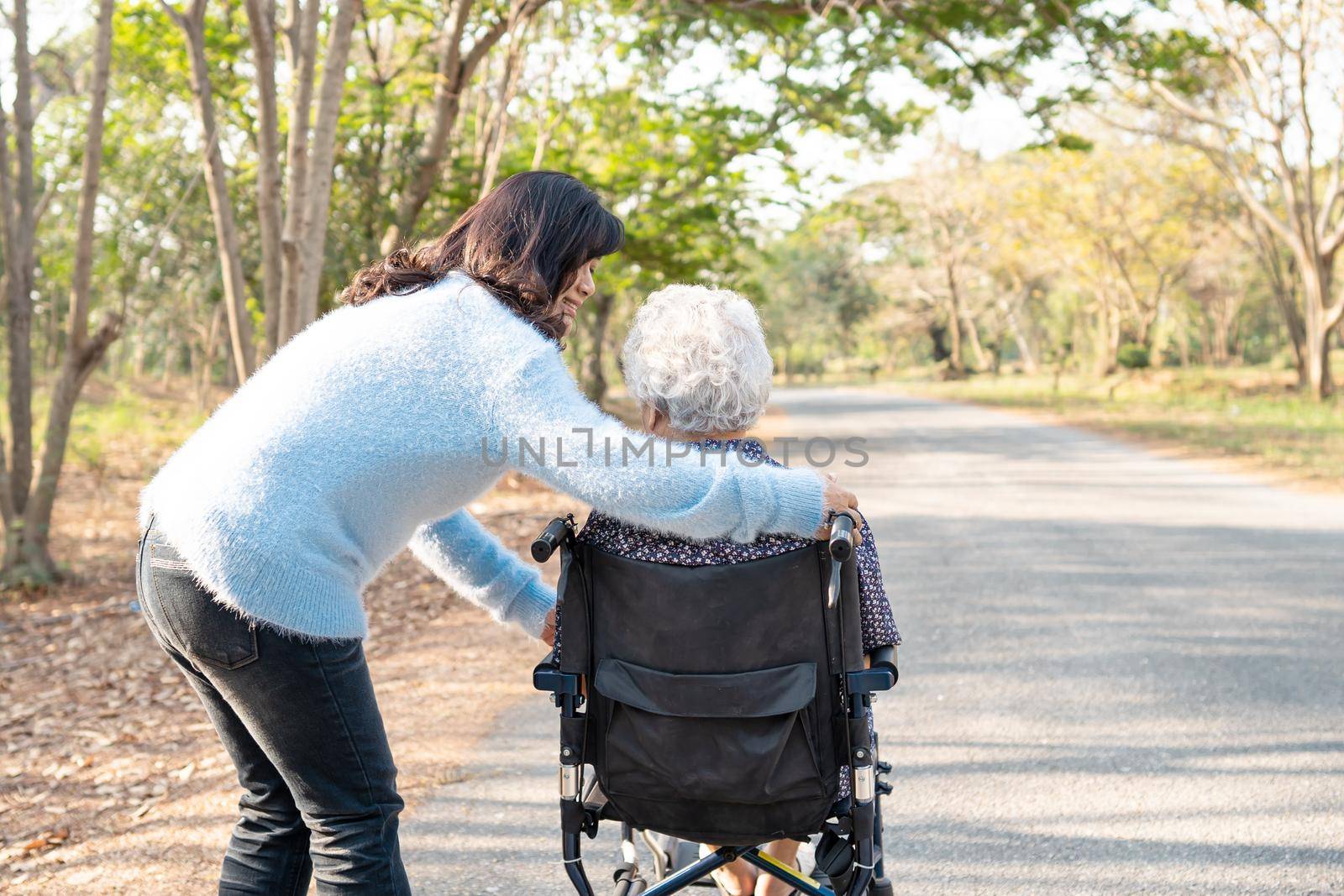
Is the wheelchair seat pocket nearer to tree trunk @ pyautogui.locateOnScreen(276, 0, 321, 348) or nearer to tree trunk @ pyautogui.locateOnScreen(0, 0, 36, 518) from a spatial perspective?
tree trunk @ pyautogui.locateOnScreen(276, 0, 321, 348)

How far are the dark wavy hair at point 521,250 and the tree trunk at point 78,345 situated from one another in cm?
542

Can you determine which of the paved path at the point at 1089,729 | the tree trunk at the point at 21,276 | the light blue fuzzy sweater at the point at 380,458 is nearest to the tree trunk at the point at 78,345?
the tree trunk at the point at 21,276

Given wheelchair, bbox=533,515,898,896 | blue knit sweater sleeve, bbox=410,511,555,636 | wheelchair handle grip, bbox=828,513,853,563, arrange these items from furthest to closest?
blue knit sweater sleeve, bbox=410,511,555,636
wheelchair, bbox=533,515,898,896
wheelchair handle grip, bbox=828,513,853,563

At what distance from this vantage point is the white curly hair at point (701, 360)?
2.04 meters

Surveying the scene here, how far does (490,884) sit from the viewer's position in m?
2.88

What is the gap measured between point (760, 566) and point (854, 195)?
49.7 feet

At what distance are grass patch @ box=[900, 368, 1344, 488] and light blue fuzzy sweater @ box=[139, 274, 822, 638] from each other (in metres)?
10.3

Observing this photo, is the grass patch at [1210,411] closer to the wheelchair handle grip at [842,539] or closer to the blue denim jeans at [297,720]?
the wheelchair handle grip at [842,539]

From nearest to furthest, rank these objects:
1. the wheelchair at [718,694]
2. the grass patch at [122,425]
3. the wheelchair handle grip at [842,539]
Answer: the wheelchair handle grip at [842,539]
the wheelchair at [718,694]
the grass patch at [122,425]

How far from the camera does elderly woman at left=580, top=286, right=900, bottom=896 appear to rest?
6.63 feet

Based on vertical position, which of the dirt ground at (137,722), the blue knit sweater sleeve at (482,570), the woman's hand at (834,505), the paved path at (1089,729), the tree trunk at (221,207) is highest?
the tree trunk at (221,207)

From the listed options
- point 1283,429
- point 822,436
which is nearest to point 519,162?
point 822,436

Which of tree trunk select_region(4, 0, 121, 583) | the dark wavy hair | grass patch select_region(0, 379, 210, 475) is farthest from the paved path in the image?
grass patch select_region(0, 379, 210, 475)

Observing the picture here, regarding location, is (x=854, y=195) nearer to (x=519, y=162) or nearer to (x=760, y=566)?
(x=519, y=162)
